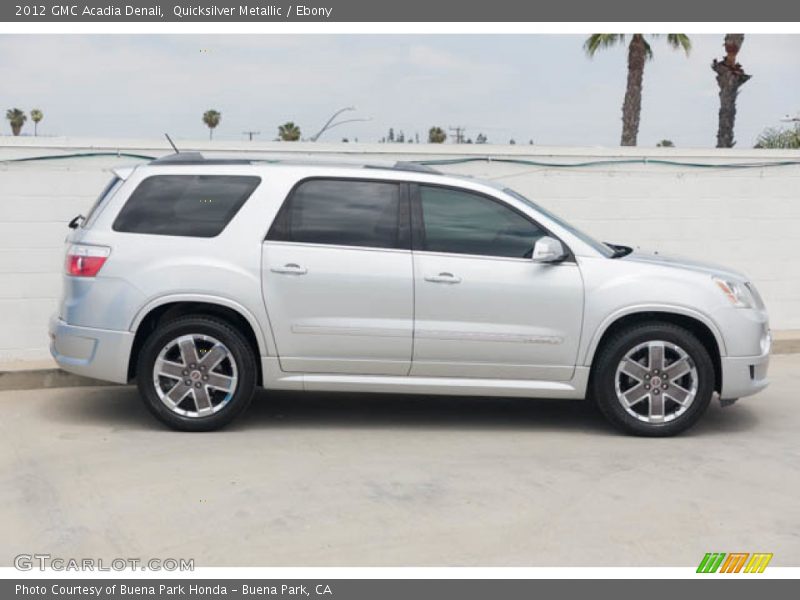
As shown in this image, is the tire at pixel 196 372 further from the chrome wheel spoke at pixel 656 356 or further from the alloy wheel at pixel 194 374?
the chrome wheel spoke at pixel 656 356

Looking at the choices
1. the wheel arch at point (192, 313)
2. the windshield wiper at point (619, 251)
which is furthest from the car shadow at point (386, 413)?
the windshield wiper at point (619, 251)

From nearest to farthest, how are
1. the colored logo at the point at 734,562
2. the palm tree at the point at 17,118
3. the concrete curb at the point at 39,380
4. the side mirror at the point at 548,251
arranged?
the colored logo at the point at 734,562 → the side mirror at the point at 548,251 → the concrete curb at the point at 39,380 → the palm tree at the point at 17,118

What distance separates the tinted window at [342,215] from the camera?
291 inches

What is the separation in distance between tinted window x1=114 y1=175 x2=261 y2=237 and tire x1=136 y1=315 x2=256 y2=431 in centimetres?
63

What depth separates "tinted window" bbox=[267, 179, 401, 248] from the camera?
738 centimetres

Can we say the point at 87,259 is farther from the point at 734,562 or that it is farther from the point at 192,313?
the point at 734,562

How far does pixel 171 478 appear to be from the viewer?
629 centimetres

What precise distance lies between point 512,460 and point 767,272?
5704mm

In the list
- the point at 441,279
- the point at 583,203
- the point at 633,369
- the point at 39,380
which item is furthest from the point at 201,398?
the point at 583,203

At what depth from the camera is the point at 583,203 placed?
10883mm

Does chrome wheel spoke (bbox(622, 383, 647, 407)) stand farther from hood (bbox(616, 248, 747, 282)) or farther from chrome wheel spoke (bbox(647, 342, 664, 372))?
hood (bbox(616, 248, 747, 282))

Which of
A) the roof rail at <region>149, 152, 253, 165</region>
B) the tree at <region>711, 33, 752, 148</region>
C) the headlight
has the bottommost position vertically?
the headlight

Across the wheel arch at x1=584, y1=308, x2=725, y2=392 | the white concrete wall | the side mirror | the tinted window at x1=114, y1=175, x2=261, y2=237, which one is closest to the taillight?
the tinted window at x1=114, y1=175, x2=261, y2=237
